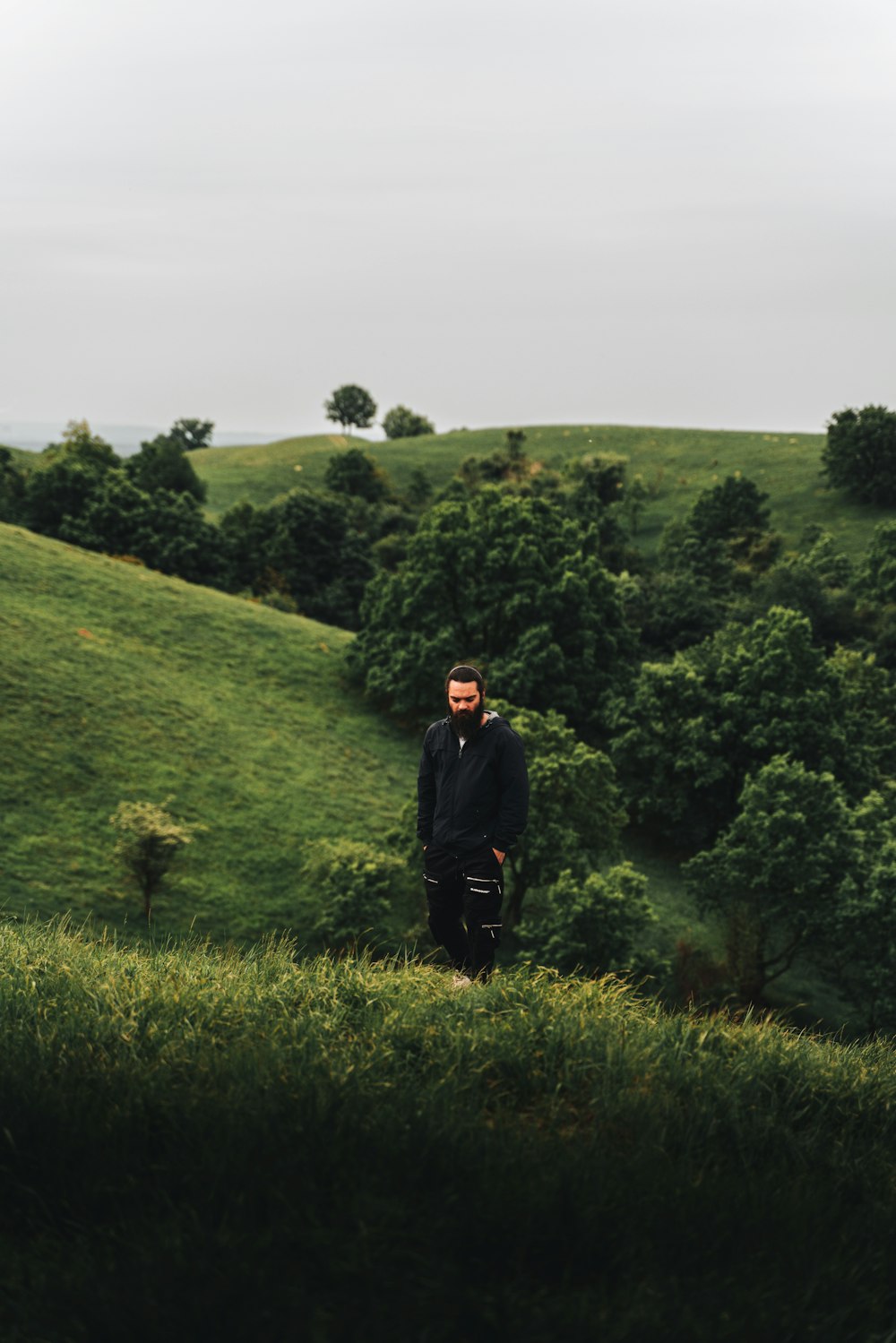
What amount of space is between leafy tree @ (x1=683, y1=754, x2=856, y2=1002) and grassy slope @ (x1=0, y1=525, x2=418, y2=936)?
14.6 m

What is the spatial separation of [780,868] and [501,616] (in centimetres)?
2376

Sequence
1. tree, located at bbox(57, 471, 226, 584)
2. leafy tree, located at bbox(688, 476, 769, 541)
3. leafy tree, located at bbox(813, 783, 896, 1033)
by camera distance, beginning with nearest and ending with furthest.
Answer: leafy tree, located at bbox(813, 783, 896, 1033) → tree, located at bbox(57, 471, 226, 584) → leafy tree, located at bbox(688, 476, 769, 541)

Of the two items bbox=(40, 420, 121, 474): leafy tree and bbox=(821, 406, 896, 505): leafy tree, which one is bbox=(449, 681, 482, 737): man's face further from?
bbox=(821, 406, 896, 505): leafy tree

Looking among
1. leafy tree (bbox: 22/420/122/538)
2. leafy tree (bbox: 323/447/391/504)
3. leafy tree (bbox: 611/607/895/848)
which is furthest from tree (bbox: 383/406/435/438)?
leafy tree (bbox: 611/607/895/848)

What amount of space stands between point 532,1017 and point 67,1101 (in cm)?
258

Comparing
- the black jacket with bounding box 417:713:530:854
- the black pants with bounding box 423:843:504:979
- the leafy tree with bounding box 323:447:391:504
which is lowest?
the black pants with bounding box 423:843:504:979

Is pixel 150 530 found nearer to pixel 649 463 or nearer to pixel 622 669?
pixel 622 669

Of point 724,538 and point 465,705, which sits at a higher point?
point 724,538

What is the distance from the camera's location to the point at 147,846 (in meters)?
32.1

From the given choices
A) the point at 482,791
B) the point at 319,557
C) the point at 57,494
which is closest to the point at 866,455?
the point at 319,557

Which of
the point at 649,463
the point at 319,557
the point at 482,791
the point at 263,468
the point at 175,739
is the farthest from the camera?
the point at 649,463

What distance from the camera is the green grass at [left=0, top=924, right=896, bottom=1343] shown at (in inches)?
131

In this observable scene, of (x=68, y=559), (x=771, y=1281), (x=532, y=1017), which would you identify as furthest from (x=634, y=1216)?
(x=68, y=559)

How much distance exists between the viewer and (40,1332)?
3195 millimetres
